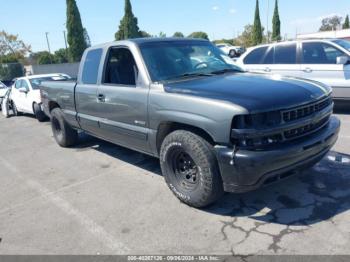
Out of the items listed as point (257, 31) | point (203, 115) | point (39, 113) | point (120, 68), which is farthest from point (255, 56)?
point (257, 31)

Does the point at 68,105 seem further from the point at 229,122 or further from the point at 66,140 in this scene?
the point at 229,122

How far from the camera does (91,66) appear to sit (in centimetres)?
540

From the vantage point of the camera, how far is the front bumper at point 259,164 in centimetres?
309

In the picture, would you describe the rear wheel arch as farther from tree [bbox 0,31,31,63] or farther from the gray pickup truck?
tree [bbox 0,31,31,63]

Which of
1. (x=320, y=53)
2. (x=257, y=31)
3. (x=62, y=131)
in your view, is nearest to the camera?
(x=62, y=131)

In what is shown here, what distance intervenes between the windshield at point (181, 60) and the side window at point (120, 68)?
0.26m

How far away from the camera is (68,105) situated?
614 centimetres

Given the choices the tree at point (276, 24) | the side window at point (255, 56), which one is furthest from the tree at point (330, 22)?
the side window at point (255, 56)

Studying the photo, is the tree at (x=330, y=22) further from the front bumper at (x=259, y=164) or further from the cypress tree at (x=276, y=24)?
the front bumper at (x=259, y=164)

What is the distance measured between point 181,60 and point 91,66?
5.56ft

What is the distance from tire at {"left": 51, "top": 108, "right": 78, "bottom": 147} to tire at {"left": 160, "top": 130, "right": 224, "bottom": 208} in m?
3.38

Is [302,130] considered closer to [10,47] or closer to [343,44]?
[343,44]

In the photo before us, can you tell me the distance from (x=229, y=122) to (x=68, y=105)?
3.89 metres

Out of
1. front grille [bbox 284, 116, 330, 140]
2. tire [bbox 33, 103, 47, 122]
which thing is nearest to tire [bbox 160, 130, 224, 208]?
front grille [bbox 284, 116, 330, 140]
